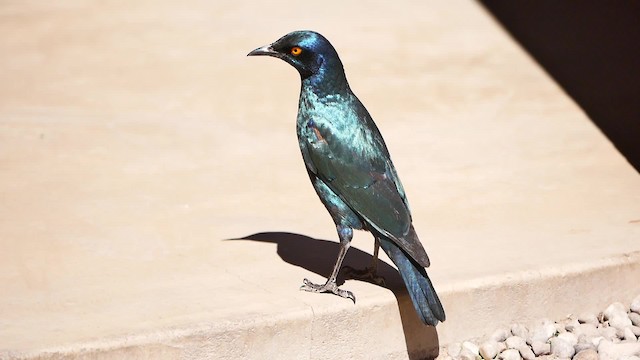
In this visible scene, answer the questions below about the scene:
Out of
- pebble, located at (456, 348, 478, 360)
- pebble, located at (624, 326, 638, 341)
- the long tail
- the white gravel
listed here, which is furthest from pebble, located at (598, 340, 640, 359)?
the long tail

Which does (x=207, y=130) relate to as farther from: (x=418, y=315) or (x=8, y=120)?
(x=418, y=315)

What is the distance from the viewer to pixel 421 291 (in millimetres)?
4992

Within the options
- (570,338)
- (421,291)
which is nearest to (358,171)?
(421,291)

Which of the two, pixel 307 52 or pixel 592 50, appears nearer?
pixel 307 52

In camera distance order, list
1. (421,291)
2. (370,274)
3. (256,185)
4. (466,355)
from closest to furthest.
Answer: (421,291) → (466,355) → (370,274) → (256,185)

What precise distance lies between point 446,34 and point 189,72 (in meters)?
2.32

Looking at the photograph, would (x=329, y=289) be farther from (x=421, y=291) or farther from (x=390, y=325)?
(x=421, y=291)

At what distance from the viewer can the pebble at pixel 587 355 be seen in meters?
5.44

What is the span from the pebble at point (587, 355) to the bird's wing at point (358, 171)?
106 cm

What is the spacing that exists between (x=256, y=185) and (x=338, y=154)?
1.67 metres

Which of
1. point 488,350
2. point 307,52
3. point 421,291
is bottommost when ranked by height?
point 488,350

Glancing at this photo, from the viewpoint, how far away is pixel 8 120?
25.0ft

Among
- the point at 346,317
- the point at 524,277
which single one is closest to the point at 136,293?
the point at 346,317

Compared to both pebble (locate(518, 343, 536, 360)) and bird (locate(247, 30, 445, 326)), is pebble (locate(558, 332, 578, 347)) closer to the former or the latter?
pebble (locate(518, 343, 536, 360))
